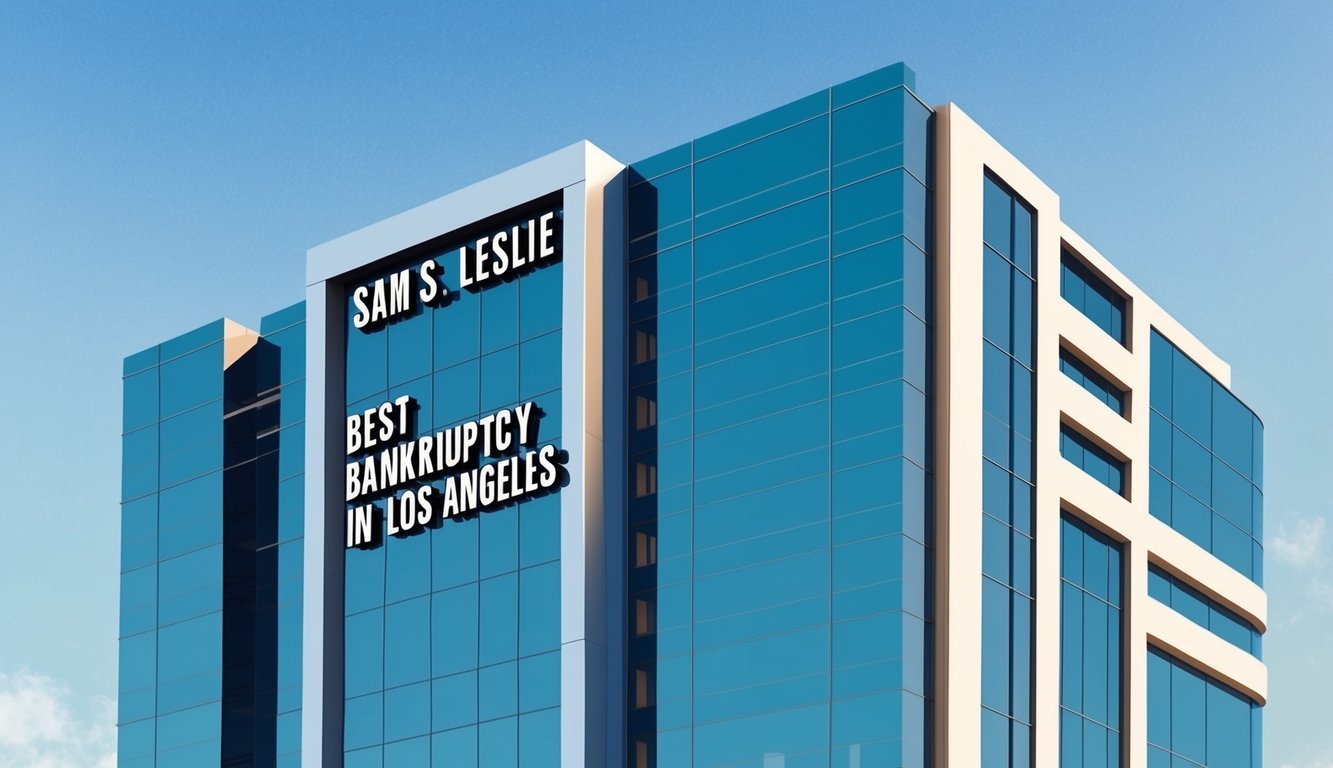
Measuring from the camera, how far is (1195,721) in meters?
69.6

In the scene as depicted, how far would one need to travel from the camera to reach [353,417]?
226 feet

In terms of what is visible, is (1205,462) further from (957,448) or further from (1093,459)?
(957,448)

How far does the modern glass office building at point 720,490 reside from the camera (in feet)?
186

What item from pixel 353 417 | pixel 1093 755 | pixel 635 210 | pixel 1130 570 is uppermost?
pixel 635 210

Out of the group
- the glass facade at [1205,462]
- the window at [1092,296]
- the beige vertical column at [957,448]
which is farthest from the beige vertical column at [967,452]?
the glass facade at [1205,462]

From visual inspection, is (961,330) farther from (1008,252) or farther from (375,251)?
(375,251)

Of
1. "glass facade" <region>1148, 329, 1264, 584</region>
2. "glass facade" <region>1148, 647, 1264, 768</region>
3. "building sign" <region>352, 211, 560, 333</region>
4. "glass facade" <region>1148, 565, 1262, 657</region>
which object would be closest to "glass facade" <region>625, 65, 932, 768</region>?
"building sign" <region>352, 211, 560, 333</region>

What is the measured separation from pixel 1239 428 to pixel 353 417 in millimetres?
30119

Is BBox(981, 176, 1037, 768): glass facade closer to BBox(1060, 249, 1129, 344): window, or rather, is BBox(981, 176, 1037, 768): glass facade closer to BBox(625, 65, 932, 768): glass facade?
BBox(625, 65, 932, 768): glass facade

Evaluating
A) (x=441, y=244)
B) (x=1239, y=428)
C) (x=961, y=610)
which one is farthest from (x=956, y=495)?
(x=1239, y=428)

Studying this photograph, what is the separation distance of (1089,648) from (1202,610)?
10.7 meters

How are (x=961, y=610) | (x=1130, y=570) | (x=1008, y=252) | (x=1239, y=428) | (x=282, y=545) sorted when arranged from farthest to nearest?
(x=1239, y=428)
(x=282, y=545)
(x=1130, y=570)
(x=1008, y=252)
(x=961, y=610)

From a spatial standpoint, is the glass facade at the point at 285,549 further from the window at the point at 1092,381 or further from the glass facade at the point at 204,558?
the window at the point at 1092,381

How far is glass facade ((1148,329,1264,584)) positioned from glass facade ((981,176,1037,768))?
33.7ft
